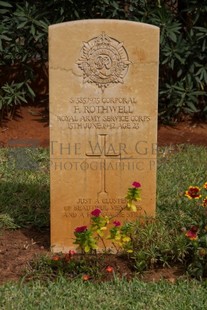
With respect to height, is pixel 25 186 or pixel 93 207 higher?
pixel 93 207

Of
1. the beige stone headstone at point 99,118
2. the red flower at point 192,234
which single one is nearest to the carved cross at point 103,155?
the beige stone headstone at point 99,118

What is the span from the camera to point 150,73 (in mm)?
4613

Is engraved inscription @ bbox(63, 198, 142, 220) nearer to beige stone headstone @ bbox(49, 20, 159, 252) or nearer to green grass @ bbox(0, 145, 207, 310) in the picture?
beige stone headstone @ bbox(49, 20, 159, 252)

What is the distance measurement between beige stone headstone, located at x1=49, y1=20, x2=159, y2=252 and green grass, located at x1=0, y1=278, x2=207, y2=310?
620 millimetres

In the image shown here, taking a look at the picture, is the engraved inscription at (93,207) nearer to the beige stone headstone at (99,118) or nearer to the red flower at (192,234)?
the beige stone headstone at (99,118)

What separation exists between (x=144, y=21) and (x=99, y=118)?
3.59 metres

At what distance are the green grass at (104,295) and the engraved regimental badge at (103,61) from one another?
136 cm

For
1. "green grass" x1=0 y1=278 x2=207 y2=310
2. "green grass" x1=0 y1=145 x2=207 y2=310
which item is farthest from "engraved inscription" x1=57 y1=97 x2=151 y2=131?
"green grass" x1=0 y1=278 x2=207 y2=310

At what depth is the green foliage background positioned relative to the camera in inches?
312

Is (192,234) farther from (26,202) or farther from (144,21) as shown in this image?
(144,21)

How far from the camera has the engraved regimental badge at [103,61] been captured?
457 cm

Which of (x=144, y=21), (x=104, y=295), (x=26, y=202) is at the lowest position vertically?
(x=104, y=295)

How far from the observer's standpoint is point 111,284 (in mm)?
4340

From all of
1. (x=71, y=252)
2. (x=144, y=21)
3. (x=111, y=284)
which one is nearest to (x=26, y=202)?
(x=71, y=252)
